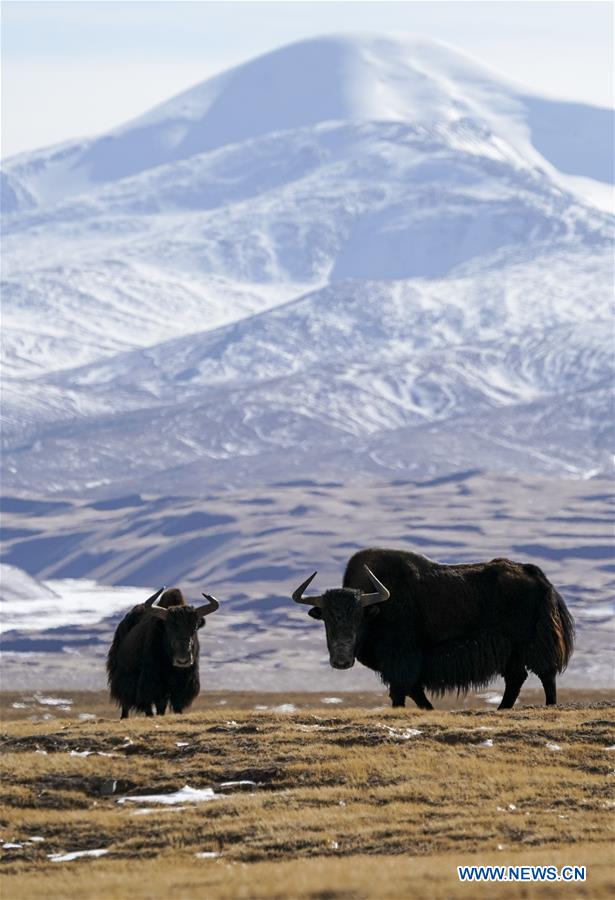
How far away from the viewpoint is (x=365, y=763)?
90.2 ft

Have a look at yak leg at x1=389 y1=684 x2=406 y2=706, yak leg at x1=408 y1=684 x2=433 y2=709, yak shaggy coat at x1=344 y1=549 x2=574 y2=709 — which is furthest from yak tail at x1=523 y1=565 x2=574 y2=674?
yak leg at x1=389 y1=684 x2=406 y2=706

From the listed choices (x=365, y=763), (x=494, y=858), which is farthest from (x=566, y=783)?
(x=494, y=858)

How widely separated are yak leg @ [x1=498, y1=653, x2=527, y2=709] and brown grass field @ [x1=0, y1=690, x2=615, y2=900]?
0.41 meters

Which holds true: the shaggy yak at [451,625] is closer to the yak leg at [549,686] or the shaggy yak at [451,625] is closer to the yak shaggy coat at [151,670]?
the yak leg at [549,686]

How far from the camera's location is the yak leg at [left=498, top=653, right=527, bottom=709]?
106 ft

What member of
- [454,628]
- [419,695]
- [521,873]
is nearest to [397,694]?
[419,695]

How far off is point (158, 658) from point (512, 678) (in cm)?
686

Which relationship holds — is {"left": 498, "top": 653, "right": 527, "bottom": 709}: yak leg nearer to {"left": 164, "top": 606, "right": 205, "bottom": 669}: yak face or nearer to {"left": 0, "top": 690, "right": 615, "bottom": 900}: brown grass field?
{"left": 0, "top": 690, "right": 615, "bottom": 900}: brown grass field

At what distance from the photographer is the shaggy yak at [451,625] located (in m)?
32.0

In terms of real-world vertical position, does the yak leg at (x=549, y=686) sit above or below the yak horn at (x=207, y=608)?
below

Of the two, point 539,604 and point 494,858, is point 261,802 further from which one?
point 539,604

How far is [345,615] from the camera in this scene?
3128cm

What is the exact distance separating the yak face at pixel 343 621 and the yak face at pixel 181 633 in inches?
165

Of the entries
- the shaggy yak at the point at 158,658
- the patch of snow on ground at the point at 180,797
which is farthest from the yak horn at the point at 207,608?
the patch of snow on ground at the point at 180,797
